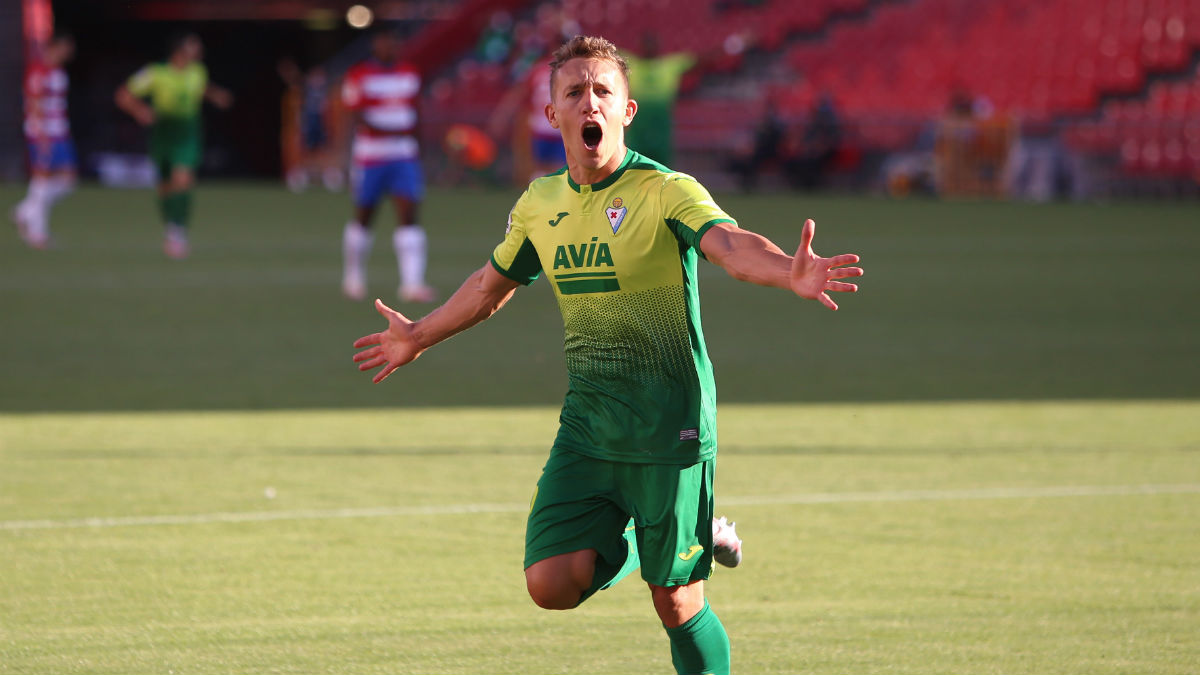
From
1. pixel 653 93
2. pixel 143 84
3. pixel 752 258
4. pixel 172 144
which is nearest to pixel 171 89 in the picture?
pixel 143 84

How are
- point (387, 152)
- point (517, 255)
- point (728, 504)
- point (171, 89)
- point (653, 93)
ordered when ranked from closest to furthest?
point (517, 255) → point (728, 504) → point (387, 152) → point (171, 89) → point (653, 93)

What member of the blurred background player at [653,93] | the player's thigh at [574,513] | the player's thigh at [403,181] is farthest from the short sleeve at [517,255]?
the blurred background player at [653,93]

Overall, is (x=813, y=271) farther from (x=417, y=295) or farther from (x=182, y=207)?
(x=182, y=207)

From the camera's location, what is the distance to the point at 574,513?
14.5ft

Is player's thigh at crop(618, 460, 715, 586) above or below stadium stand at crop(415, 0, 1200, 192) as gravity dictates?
below

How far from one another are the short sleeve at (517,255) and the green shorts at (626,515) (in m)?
0.54

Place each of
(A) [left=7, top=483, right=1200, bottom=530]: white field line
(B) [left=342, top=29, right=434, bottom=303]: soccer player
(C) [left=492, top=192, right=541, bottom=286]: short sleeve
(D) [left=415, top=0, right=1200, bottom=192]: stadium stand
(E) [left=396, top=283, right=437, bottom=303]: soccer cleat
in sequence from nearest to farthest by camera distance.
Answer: (C) [left=492, top=192, right=541, bottom=286]: short sleeve
(A) [left=7, top=483, right=1200, bottom=530]: white field line
(E) [left=396, top=283, right=437, bottom=303]: soccer cleat
(B) [left=342, top=29, right=434, bottom=303]: soccer player
(D) [left=415, top=0, right=1200, bottom=192]: stadium stand

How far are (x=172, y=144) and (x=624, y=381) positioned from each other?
17769 mm

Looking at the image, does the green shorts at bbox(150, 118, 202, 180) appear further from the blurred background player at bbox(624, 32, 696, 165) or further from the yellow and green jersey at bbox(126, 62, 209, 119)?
the blurred background player at bbox(624, 32, 696, 165)

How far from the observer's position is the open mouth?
14.5ft

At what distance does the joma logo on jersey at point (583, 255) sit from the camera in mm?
4473

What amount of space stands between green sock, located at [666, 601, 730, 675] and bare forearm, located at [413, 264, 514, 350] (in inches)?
39.5

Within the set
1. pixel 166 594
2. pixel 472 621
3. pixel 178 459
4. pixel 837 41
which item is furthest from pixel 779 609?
pixel 837 41

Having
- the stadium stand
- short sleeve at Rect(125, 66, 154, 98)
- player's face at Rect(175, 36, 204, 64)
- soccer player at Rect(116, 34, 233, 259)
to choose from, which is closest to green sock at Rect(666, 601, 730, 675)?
soccer player at Rect(116, 34, 233, 259)
